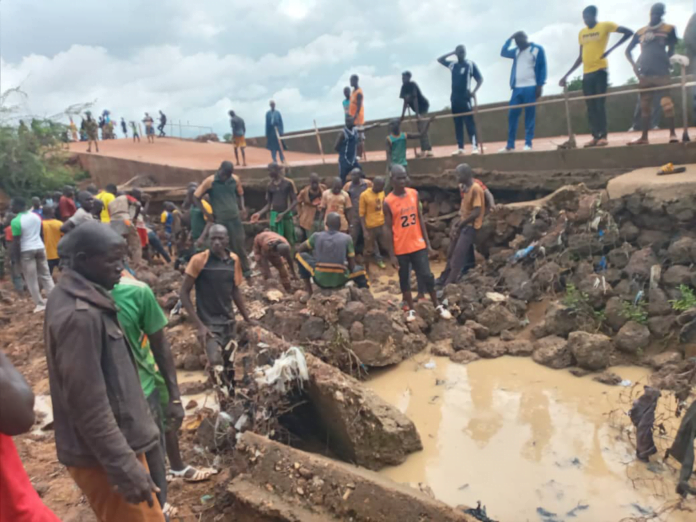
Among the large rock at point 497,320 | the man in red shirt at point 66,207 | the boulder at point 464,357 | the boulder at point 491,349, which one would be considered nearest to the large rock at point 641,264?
the large rock at point 497,320

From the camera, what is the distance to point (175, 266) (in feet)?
34.8

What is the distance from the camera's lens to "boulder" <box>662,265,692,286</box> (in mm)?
5613

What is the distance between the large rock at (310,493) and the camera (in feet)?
9.43

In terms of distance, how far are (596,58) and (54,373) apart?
8.17m

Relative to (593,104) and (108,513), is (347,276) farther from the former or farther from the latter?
(593,104)

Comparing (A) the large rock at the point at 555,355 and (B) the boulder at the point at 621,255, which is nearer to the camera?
(A) the large rock at the point at 555,355

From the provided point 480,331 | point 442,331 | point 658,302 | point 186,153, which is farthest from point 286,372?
point 186,153

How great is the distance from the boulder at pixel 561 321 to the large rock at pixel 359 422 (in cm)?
250

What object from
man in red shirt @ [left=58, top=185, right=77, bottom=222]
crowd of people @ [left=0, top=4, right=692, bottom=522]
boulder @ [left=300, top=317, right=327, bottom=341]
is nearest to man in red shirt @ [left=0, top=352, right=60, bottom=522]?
crowd of people @ [left=0, top=4, right=692, bottom=522]

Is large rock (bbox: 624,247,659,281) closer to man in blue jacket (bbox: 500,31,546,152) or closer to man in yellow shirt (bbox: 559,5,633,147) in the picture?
man in yellow shirt (bbox: 559,5,633,147)

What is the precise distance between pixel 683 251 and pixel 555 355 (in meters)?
1.84

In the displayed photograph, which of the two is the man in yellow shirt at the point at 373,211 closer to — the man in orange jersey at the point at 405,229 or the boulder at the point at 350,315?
the man in orange jersey at the point at 405,229

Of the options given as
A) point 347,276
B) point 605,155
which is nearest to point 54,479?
point 347,276

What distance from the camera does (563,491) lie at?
3.67m
